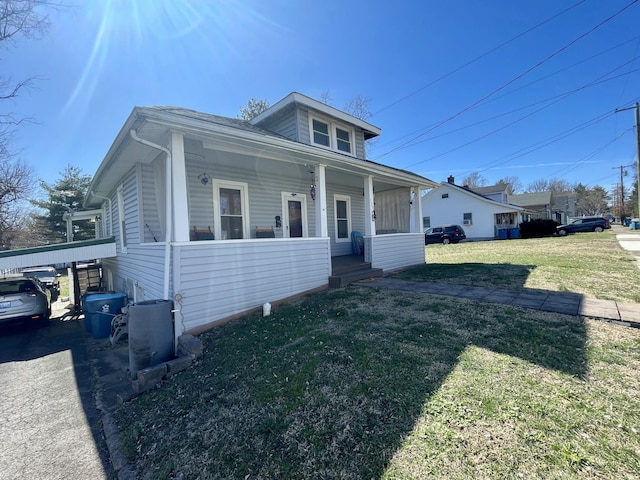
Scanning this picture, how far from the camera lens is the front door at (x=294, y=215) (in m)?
8.24

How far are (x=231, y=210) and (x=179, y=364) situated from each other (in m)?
4.31

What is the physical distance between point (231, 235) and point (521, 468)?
6.60 meters

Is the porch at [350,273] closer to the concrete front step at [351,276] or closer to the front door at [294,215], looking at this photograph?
the concrete front step at [351,276]

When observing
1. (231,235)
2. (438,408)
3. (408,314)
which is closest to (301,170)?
(231,235)

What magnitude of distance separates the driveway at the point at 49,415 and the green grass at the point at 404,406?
0.34 metres

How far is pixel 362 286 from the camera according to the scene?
21.6 feet

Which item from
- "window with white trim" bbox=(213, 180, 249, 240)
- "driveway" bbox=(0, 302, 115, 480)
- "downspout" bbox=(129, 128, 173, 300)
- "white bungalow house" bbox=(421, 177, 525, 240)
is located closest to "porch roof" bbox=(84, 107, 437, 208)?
"downspout" bbox=(129, 128, 173, 300)

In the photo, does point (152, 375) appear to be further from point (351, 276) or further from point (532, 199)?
point (532, 199)

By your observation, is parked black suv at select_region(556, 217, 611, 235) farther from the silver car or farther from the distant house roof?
the silver car

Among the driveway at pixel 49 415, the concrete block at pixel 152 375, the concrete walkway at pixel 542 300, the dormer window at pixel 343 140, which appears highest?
the dormer window at pixel 343 140

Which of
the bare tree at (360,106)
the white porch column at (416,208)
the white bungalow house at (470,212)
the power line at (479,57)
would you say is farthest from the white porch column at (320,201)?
the white bungalow house at (470,212)

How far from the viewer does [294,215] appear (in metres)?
8.58

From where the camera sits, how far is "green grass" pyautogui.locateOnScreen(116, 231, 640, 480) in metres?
1.83

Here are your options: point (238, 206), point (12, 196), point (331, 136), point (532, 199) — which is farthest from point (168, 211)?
point (532, 199)
